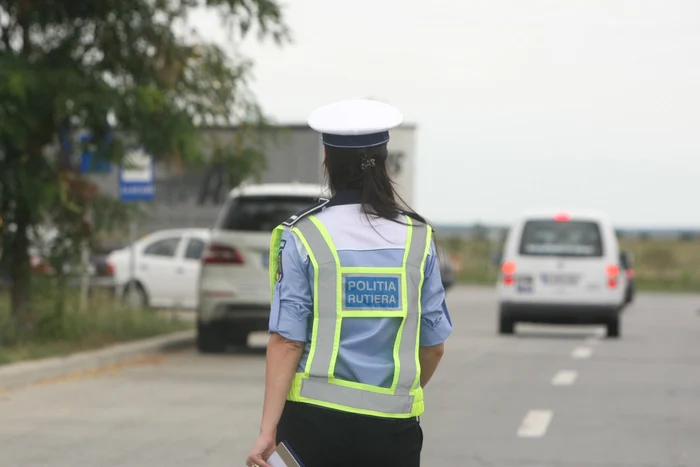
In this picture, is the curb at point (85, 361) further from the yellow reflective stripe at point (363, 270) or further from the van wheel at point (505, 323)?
the yellow reflective stripe at point (363, 270)

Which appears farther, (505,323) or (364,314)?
(505,323)

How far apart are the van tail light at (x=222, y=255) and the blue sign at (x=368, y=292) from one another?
1260 cm

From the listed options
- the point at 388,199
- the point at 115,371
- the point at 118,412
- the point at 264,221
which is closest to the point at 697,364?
the point at 264,221

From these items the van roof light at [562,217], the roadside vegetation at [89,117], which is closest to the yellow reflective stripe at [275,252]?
the roadside vegetation at [89,117]

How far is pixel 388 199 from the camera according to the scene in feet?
12.1

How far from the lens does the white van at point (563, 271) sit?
70.0ft

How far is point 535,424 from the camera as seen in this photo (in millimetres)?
10555

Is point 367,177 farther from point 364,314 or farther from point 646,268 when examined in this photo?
point 646,268

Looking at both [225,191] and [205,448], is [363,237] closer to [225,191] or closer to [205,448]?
[205,448]

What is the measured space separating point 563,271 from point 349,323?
18.2m

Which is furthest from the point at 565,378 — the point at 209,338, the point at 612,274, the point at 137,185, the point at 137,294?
the point at 137,294

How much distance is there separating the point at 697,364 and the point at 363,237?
13.7 metres

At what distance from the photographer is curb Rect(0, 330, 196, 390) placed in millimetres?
12422

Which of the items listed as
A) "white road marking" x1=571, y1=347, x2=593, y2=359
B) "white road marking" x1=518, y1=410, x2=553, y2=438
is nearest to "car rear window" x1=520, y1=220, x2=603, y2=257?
"white road marking" x1=571, y1=347, x2=593, y2=359
